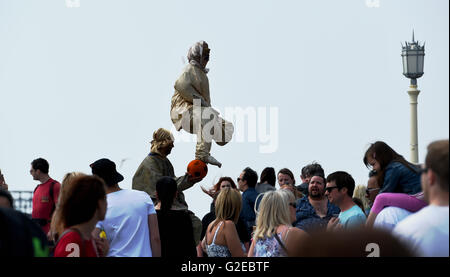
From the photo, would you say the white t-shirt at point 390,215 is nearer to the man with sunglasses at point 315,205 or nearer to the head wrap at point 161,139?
the man with sunglasses at point 315,205

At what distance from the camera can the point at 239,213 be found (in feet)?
28.6

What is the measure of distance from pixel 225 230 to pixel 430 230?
14.0 feet

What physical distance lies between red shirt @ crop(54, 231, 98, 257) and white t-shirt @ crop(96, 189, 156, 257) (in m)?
1.87

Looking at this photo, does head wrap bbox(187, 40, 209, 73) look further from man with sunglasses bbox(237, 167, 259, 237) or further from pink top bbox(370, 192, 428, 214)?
pink top bbox(370, 192, 428, 214)

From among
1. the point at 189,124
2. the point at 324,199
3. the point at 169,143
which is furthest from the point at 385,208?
the point at 189,124

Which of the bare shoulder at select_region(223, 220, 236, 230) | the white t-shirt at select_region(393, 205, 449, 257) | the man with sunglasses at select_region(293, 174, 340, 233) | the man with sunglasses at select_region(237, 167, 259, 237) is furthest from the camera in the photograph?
the man with sunglasses at select_region(237, 167, 259, 237)

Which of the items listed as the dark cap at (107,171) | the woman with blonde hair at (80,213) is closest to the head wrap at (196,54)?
the dark cap at (107,171)

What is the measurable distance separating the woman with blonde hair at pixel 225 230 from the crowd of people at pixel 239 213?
0.04 ft

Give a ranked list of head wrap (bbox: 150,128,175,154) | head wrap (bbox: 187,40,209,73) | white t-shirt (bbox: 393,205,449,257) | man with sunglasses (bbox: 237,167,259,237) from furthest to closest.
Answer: head wrap (bbox: 187,40,209,73) < man with sunglasses (bbox: 237,167,259,237) < head wrap (bbox: 150,128,175,154) < white t-shirt (bbox: 393,205,449,257)

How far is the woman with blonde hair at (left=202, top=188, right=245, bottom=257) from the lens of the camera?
834cm

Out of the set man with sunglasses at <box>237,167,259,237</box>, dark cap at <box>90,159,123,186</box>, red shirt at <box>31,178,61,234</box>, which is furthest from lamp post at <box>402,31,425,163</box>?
dark cap at <box>90,159,123,186</box>

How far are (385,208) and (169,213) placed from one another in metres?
1.99

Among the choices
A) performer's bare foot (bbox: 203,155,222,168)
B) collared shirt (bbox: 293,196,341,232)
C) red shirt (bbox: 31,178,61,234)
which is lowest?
red shirt (bbox: 31,178,61,234)
